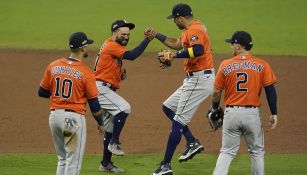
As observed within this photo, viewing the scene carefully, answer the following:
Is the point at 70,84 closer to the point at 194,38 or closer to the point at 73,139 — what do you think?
the point at 73,139

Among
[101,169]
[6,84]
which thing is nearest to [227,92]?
[101,169]

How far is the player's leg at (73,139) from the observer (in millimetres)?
7664

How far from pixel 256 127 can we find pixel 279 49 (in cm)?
1042

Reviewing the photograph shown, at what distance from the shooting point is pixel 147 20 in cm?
2097

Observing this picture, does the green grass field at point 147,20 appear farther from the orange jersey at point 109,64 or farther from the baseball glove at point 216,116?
the baseball glove at point 216,116

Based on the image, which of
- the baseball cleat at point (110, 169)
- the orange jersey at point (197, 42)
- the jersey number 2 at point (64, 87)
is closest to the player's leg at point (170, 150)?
the baseball cleat at point (110, 169)

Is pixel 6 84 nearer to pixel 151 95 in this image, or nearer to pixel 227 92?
pixel 151 95

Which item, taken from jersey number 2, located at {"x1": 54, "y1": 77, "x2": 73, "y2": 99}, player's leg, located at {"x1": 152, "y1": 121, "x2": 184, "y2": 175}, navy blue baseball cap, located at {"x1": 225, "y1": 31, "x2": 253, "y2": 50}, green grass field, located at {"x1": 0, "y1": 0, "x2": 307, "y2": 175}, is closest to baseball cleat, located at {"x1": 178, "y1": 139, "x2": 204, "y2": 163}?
player's leg, located at {"x1": 152, "y1": 121, "x2": 184, "y2": 175}

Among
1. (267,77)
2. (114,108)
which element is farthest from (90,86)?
(267,77)

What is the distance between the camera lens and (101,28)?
20.3 meters

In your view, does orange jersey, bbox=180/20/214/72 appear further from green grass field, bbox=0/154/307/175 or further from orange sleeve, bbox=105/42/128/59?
green grass field, bbox=0/154/307/175

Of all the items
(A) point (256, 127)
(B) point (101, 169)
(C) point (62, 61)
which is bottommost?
(B) point (101, 169)

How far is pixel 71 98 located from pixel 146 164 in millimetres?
2488

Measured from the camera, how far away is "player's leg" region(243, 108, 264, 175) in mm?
7863
